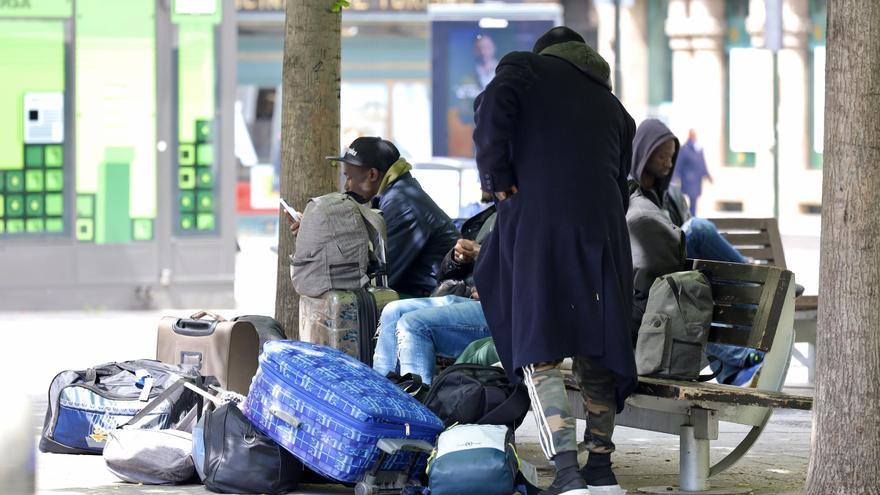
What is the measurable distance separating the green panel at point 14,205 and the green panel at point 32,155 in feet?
0.92

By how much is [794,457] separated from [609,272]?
208cm

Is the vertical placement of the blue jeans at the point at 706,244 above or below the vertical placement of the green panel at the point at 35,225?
above

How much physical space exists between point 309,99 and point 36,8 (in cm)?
643

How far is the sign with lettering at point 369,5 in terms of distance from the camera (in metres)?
25.4

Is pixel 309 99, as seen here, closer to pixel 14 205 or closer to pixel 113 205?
pixel 113 205

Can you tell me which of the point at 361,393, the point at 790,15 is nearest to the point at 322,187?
the point at 361,393

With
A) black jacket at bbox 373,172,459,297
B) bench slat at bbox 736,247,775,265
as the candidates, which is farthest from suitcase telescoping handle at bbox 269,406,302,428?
bench slat at bbox 736,247,775,265

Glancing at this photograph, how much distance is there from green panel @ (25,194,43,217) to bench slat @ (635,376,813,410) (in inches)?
338

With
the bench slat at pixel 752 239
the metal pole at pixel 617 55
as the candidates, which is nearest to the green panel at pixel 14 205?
the bench slat at pixel 752 239

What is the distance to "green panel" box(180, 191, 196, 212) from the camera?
45.5ft

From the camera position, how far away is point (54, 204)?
13.6 meters

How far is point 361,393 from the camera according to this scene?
5930mm

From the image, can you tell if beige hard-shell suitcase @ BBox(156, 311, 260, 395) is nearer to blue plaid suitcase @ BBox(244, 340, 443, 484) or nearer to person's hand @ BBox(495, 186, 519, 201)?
blue plaid suitcase @ BBox(244, 340, 443, 484)

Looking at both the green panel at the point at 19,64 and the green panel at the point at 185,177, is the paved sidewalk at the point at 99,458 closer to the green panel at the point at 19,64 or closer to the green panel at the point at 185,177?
the green panel at the point at 185,177
